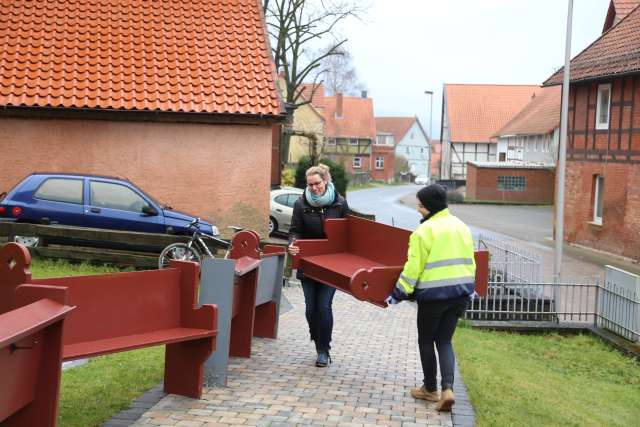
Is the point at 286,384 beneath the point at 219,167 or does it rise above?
beneath

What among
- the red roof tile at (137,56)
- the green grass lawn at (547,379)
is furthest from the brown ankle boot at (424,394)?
the red roof tile at (137,56)

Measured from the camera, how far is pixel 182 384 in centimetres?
659

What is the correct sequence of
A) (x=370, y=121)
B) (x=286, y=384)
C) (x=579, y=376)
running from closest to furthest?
(x=286, y=384), (x=579, y=376), (x=370, y=121)

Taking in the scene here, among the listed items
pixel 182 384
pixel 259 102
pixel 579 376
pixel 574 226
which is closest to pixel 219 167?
pixel 259 102

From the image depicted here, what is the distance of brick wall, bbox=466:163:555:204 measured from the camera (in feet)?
184

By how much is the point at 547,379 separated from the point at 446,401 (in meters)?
4.34

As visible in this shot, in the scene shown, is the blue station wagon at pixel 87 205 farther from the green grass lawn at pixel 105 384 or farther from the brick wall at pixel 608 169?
the brick wall at pixel 608 169

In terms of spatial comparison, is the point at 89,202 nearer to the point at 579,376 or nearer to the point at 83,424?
the point at 579,376

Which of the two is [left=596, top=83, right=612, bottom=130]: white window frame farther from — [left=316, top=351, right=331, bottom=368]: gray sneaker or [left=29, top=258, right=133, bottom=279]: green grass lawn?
[left=316, top=351, right=331, bottom=368]: gray sneaker

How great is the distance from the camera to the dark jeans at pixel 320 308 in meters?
8.07

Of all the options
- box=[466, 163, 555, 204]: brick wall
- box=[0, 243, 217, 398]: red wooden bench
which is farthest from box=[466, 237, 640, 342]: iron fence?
box=[466, 163, 555, 204]: brick wall

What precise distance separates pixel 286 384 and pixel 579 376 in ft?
20.5

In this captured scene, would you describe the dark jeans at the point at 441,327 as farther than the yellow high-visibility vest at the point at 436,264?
Yes

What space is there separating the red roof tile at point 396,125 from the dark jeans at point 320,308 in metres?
108
